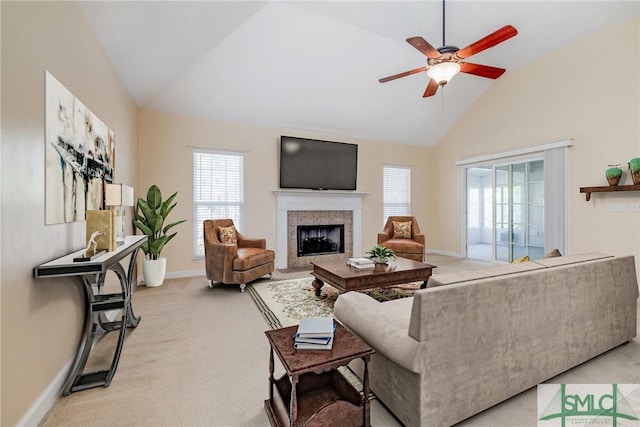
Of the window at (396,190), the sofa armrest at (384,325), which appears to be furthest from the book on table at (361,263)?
the window at (396,190)

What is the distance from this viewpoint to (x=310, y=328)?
1435 mm

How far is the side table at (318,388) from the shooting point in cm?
126

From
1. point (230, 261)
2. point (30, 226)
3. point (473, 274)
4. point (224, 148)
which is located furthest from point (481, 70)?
point (224, 148)

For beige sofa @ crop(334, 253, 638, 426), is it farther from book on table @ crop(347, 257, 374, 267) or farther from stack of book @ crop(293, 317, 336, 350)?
book on table @ crop(347, 257, 374, 267)

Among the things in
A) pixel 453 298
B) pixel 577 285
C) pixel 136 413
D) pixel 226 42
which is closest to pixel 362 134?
pixel 226 42

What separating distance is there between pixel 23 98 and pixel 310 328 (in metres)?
1.95

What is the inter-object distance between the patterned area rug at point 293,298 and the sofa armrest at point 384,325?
1.16 meters

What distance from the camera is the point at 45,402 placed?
5.41ft

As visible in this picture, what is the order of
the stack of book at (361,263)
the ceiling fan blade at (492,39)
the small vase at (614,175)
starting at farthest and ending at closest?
the small vase at (614,175) < the stack of book at (361,263) < the ceiling fan blade at (492,39)

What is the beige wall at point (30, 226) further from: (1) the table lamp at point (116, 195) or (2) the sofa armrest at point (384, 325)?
(2) the sofa armrest at point (384, 325)

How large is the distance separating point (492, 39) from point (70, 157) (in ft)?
11.1

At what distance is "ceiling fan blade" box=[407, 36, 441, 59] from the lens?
2.35 metres

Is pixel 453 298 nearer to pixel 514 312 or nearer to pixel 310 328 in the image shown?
pixel 514 312

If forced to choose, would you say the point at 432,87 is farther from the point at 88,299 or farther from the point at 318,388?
the point at 88,299
